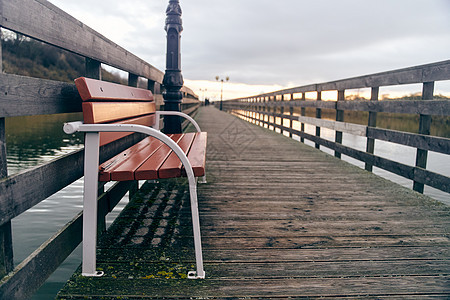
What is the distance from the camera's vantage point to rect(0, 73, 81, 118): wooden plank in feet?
4.63

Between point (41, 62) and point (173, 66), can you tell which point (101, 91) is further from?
point (41, 62)

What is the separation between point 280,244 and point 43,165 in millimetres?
1425

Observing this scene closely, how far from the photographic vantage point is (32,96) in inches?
63.1

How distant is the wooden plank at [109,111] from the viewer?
1813mm

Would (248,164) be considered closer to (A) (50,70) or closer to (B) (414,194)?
(B) (414,194)

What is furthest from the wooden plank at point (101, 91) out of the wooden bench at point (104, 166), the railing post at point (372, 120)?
the railing post at point (372, 120)

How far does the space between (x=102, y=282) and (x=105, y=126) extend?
0.76 m

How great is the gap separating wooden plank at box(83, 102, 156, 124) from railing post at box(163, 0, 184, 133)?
1904 mm

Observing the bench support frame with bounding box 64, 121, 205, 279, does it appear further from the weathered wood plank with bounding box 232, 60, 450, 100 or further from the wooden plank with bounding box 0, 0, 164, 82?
the weathered wood plank with bounding box 232, 60, 450, 100

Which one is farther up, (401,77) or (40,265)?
(401,77)

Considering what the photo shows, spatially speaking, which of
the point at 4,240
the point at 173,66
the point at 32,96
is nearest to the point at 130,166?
the point at 32,96

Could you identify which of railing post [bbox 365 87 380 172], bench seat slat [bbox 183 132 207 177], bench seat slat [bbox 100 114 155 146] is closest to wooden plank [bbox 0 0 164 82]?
bench seat slat [bbox 100 114 155 146]

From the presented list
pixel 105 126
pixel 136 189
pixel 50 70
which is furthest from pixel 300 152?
pixel 50 70

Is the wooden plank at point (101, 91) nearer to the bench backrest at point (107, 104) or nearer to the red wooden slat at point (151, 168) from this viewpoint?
the bench backrest at point (107, 104)
